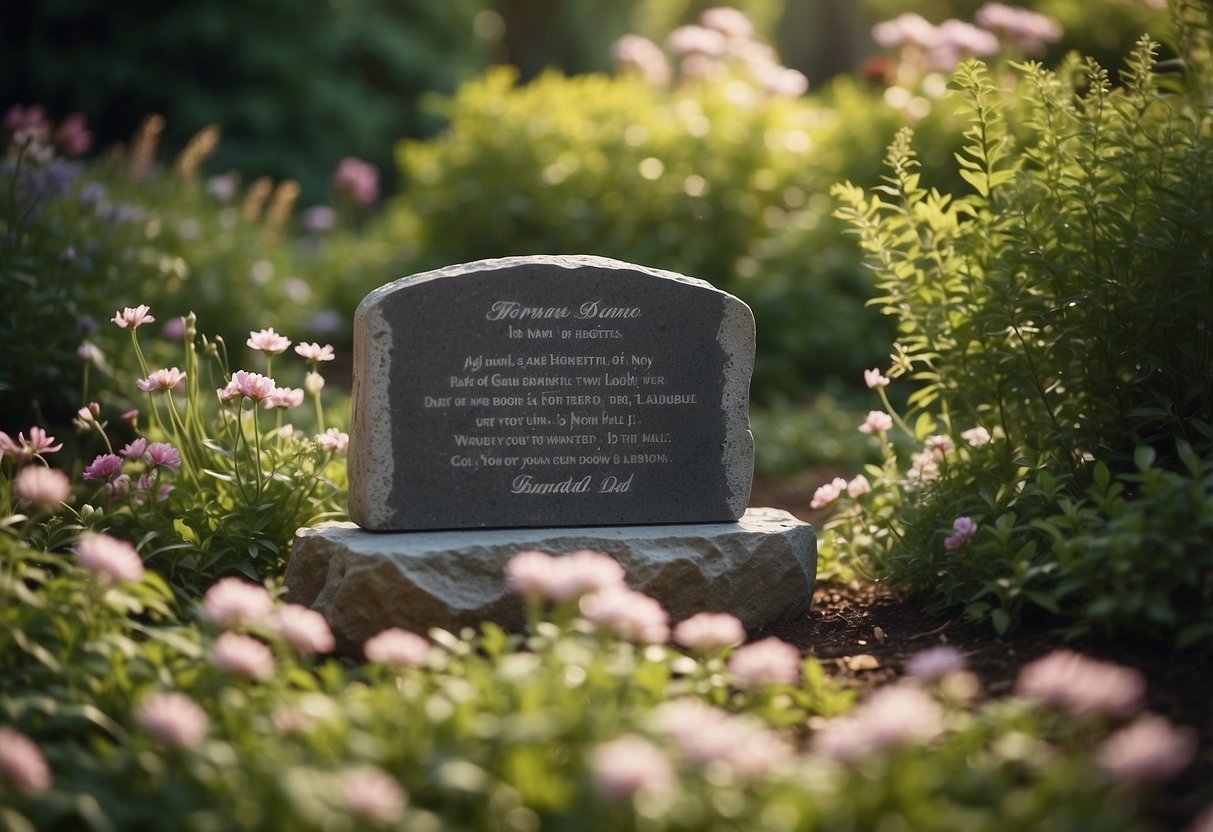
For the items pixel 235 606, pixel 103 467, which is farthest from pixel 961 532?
pixel 103 467

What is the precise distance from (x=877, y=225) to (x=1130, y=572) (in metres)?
1.63

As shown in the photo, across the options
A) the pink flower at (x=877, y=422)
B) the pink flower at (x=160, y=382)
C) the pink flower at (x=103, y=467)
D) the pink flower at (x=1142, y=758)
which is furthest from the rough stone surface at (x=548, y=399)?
the pink flower at (x=1142, y=758)

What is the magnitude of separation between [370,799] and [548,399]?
2128mm

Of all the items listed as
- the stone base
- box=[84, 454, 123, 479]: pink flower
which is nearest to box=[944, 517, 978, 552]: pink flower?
the stone base

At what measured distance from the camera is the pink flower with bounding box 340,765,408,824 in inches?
81.0

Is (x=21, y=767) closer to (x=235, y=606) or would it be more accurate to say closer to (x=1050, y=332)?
(x=235, y=606)

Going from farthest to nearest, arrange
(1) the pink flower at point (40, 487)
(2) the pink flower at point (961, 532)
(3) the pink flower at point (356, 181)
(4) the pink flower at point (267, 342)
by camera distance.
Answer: (3) the pink flower at point (356, 181) < (4) the pink flower at point (267, 342) < (2) the pink flower at point (961, 532) < (1) the pink flower at point (40, 487)

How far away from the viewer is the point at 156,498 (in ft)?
13.4

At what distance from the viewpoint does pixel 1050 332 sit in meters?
4.05

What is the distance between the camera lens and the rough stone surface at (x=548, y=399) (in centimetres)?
393

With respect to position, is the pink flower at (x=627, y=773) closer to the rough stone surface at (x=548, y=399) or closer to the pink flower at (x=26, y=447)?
the rough stone surface at (x=548, y=399)

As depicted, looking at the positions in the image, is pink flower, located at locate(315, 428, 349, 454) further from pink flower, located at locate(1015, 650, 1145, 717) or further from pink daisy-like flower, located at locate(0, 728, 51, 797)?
pink flower, located at locate(1015, 650, 1145, 717)

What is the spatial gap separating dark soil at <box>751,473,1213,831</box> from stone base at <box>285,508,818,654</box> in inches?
9.0

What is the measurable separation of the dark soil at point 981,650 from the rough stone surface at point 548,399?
1.93ft
